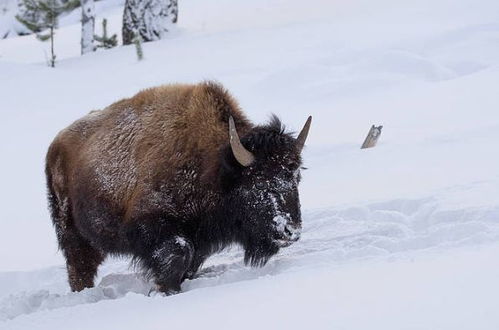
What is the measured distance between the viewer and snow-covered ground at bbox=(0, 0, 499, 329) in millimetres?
3598

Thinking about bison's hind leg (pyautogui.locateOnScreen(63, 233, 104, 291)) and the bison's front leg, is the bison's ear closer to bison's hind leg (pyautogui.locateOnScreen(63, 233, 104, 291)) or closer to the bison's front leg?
the bison's front leg

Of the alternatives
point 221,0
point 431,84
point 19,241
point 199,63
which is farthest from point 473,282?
point 221,0

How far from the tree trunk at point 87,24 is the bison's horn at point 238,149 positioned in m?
11.3

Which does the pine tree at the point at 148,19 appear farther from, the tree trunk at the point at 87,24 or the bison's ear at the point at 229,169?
the bison's ear at the point at 229,169

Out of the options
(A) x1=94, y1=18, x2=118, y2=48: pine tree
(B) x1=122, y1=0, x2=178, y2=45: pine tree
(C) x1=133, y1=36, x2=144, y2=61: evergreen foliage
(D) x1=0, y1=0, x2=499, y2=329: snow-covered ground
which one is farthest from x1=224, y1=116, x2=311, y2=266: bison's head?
(A) x1=94, y1=18, x2=118, y2=48: pine tree

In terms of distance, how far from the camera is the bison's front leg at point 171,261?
16.4ft

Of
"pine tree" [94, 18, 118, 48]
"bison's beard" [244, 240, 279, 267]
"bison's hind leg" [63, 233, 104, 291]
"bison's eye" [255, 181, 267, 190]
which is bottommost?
"pine tree" [94, 18, 118, 48]

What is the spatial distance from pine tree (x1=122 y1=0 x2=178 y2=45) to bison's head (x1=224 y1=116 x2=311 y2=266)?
1034 cm

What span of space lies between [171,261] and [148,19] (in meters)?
11.0

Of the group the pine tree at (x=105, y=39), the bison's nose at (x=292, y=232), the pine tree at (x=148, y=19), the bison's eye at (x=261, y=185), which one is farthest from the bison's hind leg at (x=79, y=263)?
the pine tree at (x=105, y=39)

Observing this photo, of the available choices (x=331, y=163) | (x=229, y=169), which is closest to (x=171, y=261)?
(x=229, y=169)

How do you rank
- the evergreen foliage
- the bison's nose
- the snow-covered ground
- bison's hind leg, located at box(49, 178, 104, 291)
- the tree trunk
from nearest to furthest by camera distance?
the snow-covered ground < the bison's nose < bison's hind leg, located at box(49, 178, 104, 291) < the evergreen foliage < the tree trunk

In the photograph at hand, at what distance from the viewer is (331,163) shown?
25.7ft

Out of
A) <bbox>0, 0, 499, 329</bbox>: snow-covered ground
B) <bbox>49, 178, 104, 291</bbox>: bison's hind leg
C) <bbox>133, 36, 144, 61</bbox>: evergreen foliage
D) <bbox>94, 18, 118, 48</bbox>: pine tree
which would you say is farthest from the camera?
<bbox>94, 18, 118, 48</bbox>: pine tree
